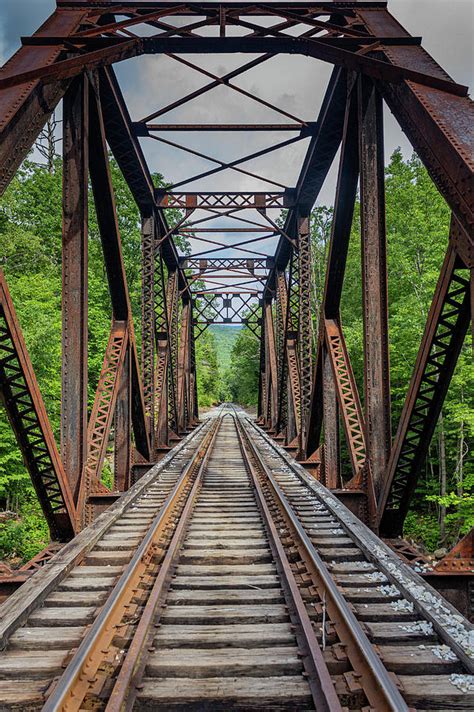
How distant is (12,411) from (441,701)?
409cm

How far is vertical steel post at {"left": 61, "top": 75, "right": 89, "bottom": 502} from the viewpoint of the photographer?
5.54m

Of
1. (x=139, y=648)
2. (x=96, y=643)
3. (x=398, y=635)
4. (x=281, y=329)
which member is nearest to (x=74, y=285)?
(x=96, y=643)

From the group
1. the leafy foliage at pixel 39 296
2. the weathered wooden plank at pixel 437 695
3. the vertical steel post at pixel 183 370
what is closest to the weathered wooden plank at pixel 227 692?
the weathered wooden plank at pixel 437 695

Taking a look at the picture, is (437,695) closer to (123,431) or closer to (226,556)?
(226,556)

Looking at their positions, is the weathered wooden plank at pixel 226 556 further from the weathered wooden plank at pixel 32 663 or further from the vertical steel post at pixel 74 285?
the weathered wooden plank at pixel 32 663

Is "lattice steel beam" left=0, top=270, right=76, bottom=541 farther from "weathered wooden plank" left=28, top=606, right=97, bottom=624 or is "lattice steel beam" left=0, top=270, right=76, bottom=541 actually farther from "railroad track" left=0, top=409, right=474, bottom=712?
"weathered wooden plank" left=28, top=606, right=97, bottom=624

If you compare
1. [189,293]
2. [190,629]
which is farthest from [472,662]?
[189,293]

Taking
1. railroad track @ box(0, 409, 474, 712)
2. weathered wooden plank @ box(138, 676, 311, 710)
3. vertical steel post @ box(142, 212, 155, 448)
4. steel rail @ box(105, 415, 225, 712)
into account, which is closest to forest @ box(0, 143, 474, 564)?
vertical steel post @ box(142, 212, 155, 448)

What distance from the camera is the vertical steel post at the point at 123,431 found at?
841 cm

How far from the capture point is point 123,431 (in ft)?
28.2

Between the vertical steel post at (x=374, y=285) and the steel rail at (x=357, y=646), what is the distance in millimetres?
1611

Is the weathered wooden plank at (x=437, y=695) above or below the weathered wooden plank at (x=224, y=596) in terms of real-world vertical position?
above

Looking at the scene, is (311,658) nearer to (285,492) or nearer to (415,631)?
(415,631)

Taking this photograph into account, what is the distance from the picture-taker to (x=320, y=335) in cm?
817
